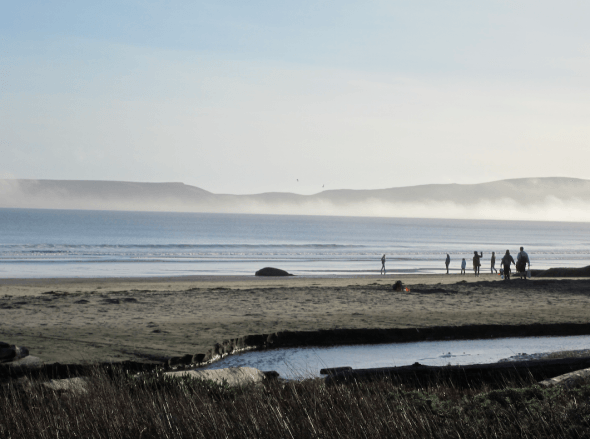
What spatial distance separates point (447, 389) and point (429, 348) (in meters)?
5.65

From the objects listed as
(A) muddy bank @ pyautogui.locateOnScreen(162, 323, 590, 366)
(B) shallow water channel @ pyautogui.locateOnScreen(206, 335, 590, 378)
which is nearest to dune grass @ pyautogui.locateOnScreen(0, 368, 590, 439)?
(B) shallow water channel @ pyautogui.locateOnScreen(206, 335, 590, 378)

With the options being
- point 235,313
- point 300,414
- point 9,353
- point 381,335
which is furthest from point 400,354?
point 9,353

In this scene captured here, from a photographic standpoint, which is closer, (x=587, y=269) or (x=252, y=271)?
(x=587, y=269)

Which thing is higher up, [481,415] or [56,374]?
[481,415]

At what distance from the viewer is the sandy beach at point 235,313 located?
11680mm

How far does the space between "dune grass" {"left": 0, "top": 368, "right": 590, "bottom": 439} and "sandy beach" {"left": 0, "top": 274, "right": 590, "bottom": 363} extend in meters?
4.02

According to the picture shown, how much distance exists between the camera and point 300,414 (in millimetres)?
5547

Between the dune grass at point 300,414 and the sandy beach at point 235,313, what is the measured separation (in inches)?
158

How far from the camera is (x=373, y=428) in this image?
492 cm

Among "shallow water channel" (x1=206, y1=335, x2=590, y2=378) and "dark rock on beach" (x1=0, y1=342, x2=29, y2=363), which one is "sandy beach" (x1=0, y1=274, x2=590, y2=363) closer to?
"shallow water channel" (x1=206, y1=335, x2=590, y2=378)

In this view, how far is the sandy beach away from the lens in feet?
38.3

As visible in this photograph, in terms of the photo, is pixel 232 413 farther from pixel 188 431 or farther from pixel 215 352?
pixel 215 352

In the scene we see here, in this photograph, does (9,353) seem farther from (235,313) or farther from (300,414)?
(235,313)

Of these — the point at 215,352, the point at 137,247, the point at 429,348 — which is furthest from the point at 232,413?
the point at 137,247
